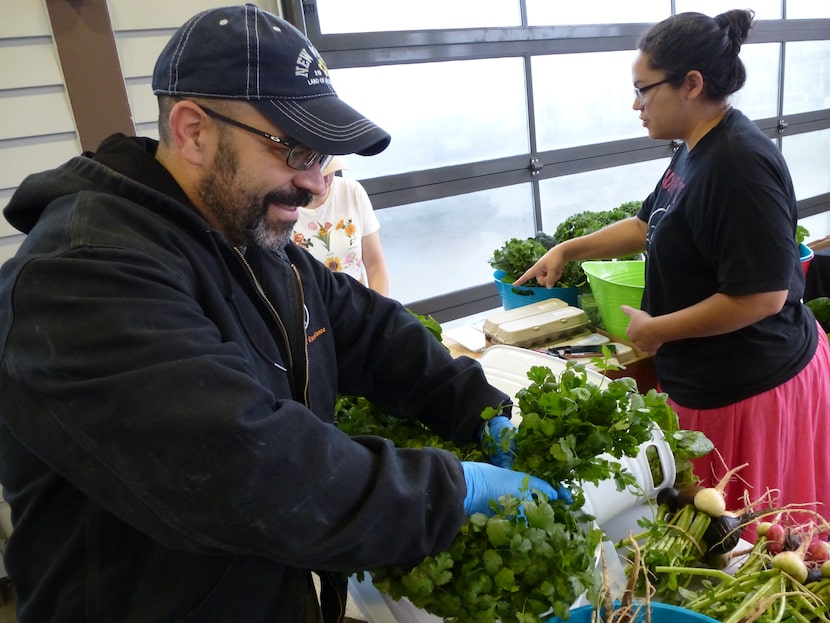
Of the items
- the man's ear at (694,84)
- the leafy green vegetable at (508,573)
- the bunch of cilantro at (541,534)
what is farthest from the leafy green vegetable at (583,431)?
the man's ear at (694,84)

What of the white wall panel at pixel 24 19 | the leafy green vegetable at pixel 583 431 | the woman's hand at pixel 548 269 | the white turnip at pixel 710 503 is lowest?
the white turnip at pixel 710 503

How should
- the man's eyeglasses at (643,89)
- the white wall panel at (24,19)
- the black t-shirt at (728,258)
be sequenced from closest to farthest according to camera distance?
the black t-shirt at (728,258) → the man's eyeglasses at (643,89) → the white wall panel at (24,19)

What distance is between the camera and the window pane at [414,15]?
2871mm

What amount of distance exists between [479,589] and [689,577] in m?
0.49

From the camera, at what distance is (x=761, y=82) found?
480cm

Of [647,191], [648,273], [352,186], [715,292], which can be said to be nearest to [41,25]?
[352,186]

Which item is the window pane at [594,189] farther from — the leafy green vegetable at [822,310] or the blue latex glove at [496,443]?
the blue latex glove at [496,443]

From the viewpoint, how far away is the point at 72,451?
0.68 m

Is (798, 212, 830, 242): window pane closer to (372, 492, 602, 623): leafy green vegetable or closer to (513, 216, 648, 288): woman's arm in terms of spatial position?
(513, 216, 648, 288): woman's arm

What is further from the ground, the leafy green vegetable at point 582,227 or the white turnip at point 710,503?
the leafy green vegetable at point 582,227

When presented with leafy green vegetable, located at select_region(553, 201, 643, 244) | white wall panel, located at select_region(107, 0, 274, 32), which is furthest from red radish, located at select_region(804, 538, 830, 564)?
white wall panel, located at select_region(107, 0, 274, 32)

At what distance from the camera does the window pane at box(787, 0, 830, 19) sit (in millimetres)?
4746

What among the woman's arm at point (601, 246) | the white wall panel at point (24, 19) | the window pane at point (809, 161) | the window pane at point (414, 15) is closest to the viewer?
the white wall panel at point (24, 19)

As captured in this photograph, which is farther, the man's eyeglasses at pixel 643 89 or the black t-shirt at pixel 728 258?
the man's eyeglasses at pixel 643 89
